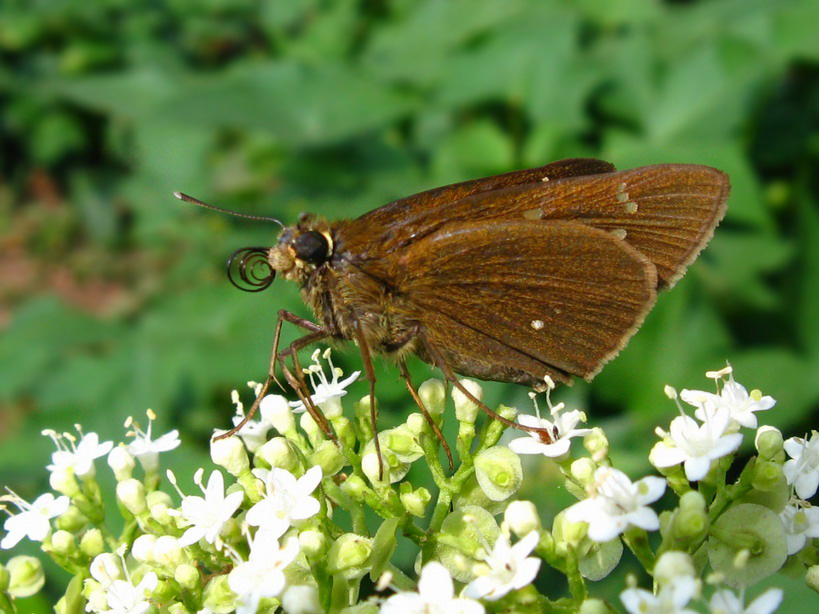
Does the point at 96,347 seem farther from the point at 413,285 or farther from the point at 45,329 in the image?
the point at 413,285

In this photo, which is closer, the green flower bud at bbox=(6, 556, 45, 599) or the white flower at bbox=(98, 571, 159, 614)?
the white flower at bbox=(98, 571, 159, 614)

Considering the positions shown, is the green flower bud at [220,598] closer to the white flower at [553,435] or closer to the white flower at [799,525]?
the white flower at [553,435]

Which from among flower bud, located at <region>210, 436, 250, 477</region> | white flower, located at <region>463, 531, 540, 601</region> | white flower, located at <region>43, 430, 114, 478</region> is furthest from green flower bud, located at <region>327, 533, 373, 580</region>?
white flower, located at <region>43, 430, 114, 478</region>

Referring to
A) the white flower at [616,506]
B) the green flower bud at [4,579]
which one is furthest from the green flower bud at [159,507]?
the white flower at [616,506]

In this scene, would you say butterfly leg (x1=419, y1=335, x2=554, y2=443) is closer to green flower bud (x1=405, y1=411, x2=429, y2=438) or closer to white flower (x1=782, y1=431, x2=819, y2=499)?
green flower bud (x1=405, y1=411, x2=429, y2=438)

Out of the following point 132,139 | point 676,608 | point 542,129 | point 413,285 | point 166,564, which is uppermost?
point 132,139

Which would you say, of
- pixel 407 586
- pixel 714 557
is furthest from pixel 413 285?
pixel 714 557
